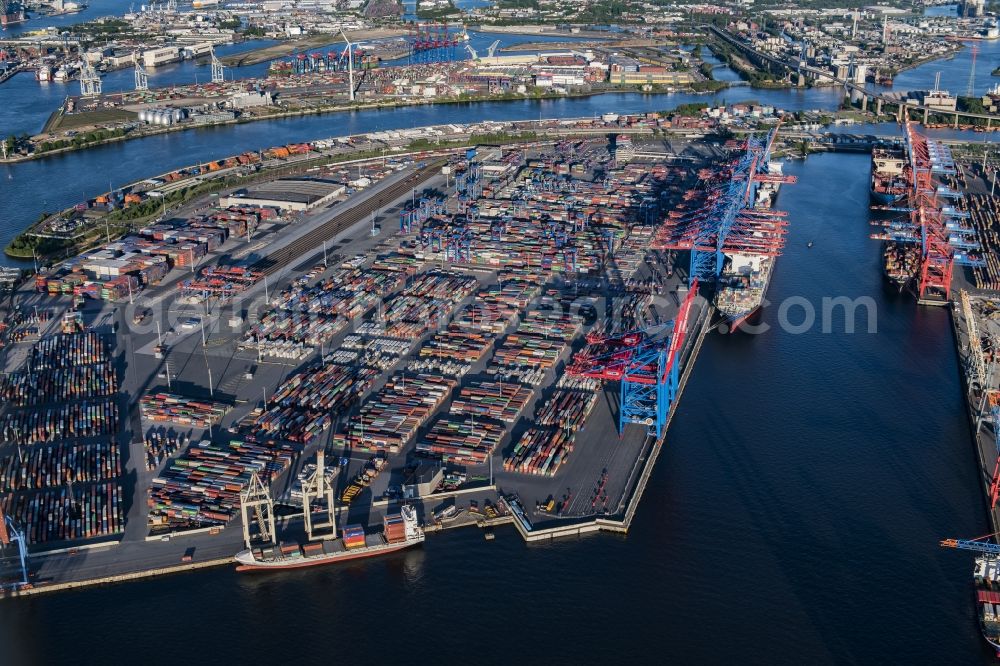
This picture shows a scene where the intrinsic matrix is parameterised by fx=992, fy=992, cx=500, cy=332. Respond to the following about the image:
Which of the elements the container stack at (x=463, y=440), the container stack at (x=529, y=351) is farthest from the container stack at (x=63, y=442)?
the container stack at (x=529, y=351)

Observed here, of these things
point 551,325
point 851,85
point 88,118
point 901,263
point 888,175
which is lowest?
point 551,325

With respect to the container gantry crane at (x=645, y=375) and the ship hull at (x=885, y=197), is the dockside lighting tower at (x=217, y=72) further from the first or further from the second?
the container gantry crane at (x=645, y=375)

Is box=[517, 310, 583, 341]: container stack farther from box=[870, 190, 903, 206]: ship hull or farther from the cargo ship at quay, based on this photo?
box=[870, 190, 903, 206]: ship hull

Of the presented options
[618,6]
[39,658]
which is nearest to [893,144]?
[39,658]

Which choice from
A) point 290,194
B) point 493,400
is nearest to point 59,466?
point 493,400

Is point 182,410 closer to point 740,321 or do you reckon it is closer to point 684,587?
point 684,587

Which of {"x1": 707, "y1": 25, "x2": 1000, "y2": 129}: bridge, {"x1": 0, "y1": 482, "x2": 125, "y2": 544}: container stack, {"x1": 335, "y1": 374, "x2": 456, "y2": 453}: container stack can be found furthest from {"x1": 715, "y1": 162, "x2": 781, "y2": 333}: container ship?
{"x1": 707, "y1": 25, "x2": 1000, "y2": 129}: bridge

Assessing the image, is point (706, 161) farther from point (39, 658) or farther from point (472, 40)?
point (472, 40)
